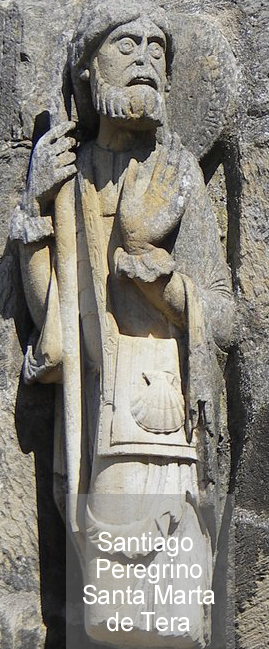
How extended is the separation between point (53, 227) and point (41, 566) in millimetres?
1140

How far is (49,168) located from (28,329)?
1.94 ft

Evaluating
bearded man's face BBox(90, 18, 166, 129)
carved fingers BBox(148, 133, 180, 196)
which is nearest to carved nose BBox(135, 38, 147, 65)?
bearded man's face BBox(90, 18, 166, 129)

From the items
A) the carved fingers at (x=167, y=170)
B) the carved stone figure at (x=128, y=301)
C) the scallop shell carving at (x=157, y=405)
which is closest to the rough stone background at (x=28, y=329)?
the carved stone figure at (x=128, y=301)

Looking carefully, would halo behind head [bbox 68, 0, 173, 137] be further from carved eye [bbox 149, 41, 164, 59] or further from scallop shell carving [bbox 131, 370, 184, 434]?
scallop shell carving [bbox 131, 370, 184, 434]

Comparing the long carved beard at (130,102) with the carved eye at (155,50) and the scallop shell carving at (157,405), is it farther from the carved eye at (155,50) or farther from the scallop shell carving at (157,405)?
the scallop shell carving at (157,405)

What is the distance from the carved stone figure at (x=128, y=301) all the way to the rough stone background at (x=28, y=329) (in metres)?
0.12

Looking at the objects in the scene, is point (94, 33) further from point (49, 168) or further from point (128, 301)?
point (128, 301)

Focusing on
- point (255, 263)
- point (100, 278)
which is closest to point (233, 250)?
point (255, 263)

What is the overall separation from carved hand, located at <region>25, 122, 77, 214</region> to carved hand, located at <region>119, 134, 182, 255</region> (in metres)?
0.21

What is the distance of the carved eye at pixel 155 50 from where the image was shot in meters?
6.27

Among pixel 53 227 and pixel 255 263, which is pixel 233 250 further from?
pixel 53 227

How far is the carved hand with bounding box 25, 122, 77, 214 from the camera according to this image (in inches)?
248

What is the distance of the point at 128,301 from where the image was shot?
20.6ft

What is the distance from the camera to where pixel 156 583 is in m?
6.13
